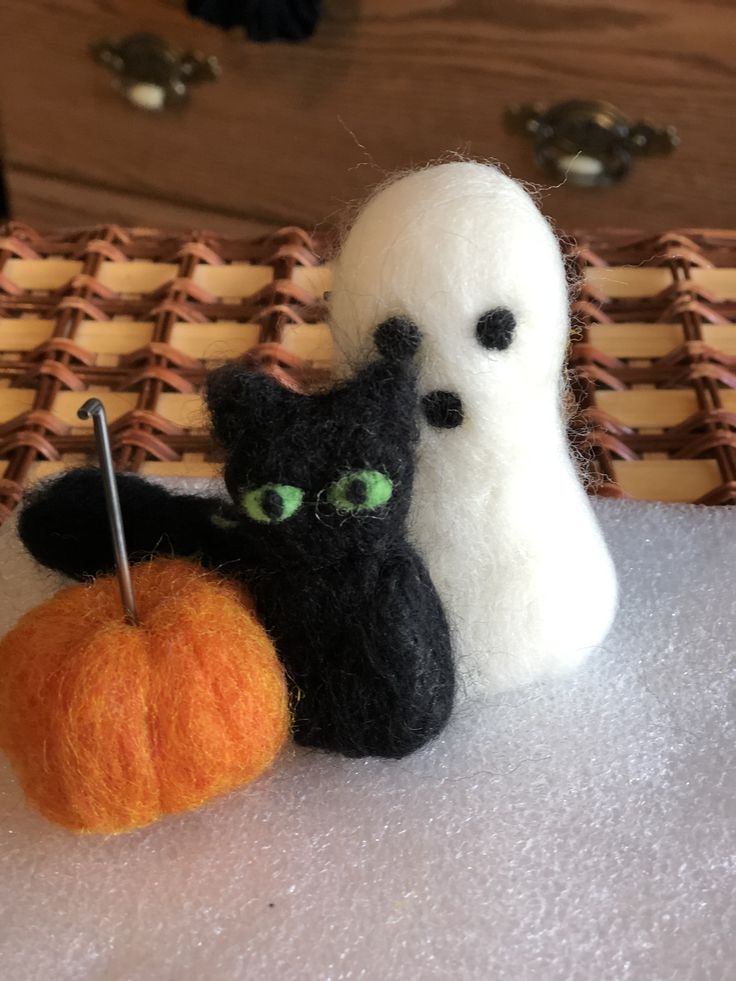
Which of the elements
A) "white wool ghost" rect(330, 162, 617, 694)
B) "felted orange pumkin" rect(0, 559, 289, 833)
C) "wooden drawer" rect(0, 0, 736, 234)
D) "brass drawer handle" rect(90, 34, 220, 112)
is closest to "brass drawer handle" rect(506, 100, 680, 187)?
"wooden drawer" rect(0, 0, 736, 234)

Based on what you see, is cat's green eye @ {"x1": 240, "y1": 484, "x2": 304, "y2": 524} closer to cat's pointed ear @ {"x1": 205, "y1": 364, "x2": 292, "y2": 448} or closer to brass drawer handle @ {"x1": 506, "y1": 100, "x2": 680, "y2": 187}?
cat's pointed ear @ {"x1": 205, "y1": 364, "x2": 292, "y2": 448}


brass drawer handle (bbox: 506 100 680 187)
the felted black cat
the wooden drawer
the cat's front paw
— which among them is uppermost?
the wooden drawer

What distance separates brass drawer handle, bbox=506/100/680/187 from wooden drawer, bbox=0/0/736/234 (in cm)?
1

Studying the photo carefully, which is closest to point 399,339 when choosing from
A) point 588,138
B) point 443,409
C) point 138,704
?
point 443,409

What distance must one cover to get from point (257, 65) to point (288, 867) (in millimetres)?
869

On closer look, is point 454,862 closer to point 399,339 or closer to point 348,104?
point 399,339

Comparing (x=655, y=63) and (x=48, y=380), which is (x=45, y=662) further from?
(x=655, y=63)

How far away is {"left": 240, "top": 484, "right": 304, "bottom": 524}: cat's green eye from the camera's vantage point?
0.38 meters

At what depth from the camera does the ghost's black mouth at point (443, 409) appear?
1.37 feet

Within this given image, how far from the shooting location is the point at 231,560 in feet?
1.47

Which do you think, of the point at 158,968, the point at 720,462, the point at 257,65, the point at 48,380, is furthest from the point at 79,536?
the point at 257,65

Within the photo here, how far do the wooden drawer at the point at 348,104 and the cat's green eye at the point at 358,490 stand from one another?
0.59 m

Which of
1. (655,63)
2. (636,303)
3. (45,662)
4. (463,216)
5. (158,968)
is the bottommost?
(158,968)

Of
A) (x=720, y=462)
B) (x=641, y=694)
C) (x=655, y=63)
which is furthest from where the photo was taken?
(x=655, y=63)
